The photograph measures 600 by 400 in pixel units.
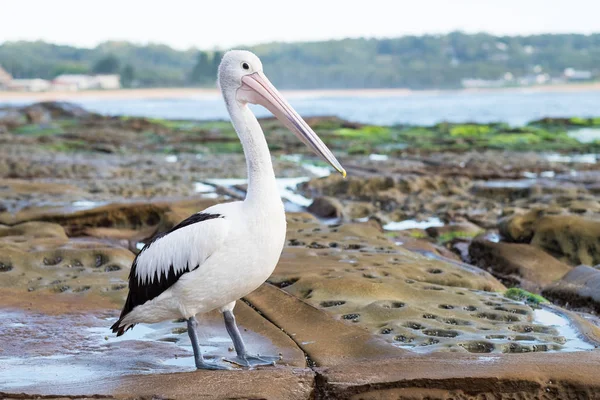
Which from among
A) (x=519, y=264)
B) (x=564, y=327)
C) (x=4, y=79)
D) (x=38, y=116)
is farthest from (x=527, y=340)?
(x=4, y=79)

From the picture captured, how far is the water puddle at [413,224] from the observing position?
449 inches

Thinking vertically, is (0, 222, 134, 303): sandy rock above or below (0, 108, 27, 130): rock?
above

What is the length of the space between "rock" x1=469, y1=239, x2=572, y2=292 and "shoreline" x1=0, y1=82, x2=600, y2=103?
107054mm

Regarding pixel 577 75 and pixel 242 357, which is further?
pixel 577 75

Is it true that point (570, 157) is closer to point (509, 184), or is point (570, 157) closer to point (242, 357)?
point (509, 184)

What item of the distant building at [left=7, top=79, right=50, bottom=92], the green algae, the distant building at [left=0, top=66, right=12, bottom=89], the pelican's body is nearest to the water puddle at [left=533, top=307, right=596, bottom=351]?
the green algae

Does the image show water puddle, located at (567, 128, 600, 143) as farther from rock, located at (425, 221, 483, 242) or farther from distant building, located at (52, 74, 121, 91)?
distant building, located at (52, 74, 121, 91)

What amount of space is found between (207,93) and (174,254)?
401ft

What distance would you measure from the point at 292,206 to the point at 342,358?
7561mm

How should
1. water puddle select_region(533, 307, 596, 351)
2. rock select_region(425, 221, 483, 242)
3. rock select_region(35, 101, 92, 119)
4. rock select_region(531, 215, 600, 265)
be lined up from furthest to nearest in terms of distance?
rock select_region(35, 101, 92, 119), rock select_region(425, 221, 483, 242), rock select_region(531, 215, 600, 265), water puddle select_region(533, 307, 596, 351)

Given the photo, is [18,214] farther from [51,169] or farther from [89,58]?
[89,58]

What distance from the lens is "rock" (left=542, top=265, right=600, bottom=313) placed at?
675 cm

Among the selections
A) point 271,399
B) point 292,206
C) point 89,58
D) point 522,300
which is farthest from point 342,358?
point 89,58

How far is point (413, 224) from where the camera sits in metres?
11.8
